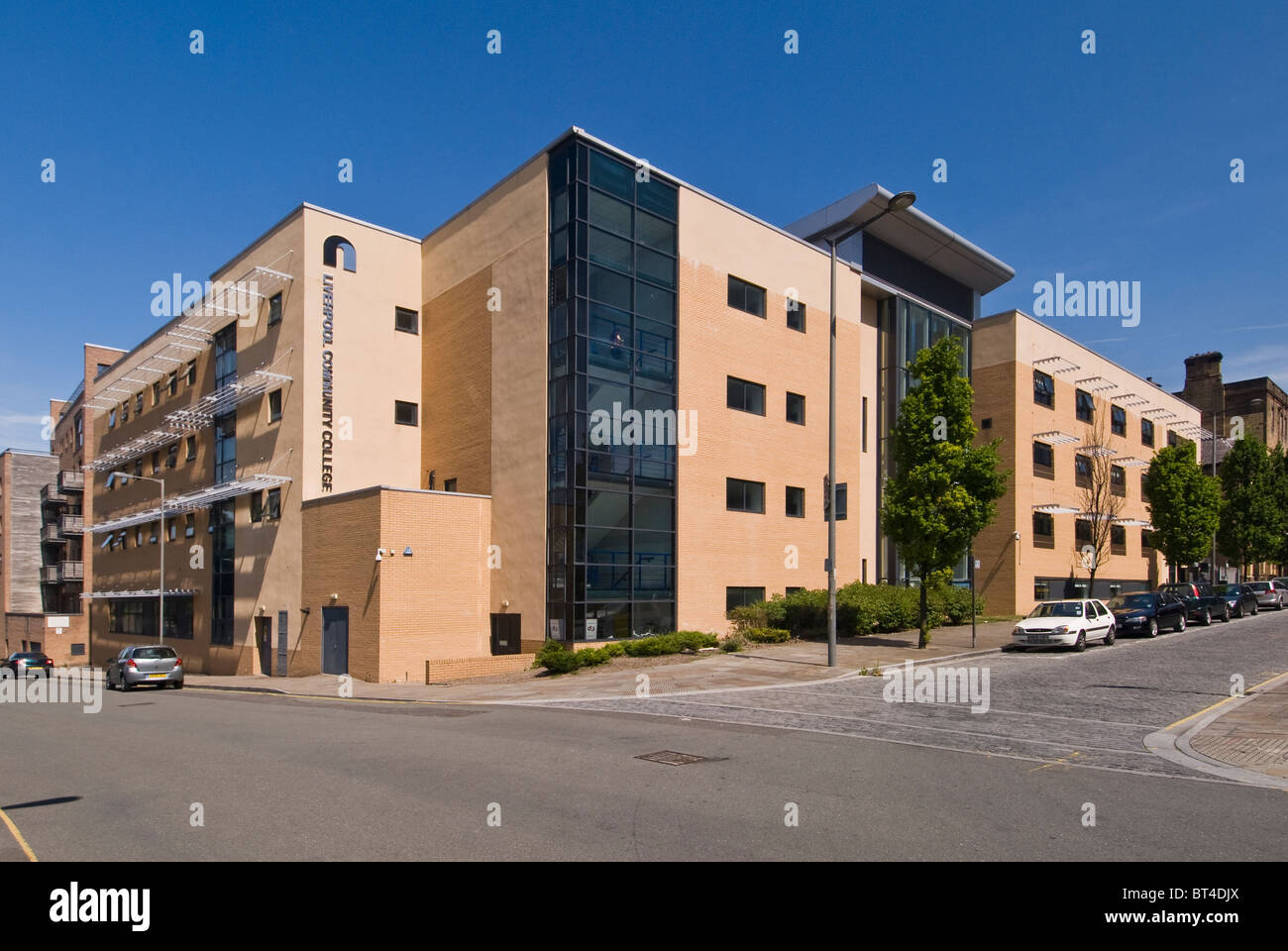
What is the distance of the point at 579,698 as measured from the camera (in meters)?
17.8

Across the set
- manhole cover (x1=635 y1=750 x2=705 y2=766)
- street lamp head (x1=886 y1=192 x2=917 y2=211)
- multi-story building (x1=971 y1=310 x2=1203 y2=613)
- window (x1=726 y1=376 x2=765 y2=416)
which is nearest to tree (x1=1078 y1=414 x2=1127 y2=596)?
multi-story building (x1=971 y1=310 x2=1203 y2=613)

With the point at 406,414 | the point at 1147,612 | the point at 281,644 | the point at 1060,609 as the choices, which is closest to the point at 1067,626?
the point at 1060,609

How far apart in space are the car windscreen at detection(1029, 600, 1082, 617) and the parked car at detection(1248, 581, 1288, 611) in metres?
23.5

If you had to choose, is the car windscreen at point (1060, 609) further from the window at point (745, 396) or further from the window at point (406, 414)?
the window at point (406, 414)

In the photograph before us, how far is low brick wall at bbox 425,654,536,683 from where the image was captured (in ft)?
76.6

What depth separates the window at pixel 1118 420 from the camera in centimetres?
4844

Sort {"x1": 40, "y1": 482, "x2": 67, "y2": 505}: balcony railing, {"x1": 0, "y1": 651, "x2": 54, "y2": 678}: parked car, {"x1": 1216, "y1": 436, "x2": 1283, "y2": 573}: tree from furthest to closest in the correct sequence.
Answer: {"x1": 40, "y1": 482, "x2": 67, "y2": 505}: balcony railing, {"x1": 1216, "y1": 436, "x2": 1283, "y2": 573}: tree, {"x1": 0, "y1": 651, "x2": 54, "y2": 678}: parked car

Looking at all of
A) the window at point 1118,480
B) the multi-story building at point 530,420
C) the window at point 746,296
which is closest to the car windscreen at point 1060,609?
the multi-story building at point 530,420

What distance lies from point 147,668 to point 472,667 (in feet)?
35.4

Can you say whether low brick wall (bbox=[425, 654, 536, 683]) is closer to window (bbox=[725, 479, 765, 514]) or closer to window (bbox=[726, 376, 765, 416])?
window (bbox=[725, 479, 765, 514])

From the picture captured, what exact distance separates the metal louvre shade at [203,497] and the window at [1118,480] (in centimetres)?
4123

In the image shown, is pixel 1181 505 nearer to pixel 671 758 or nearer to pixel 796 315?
pixel 796 315

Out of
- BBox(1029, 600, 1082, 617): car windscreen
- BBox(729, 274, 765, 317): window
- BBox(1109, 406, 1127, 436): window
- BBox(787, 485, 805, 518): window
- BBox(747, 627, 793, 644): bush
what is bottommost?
BBox(747, 627, 793, 644): bush
